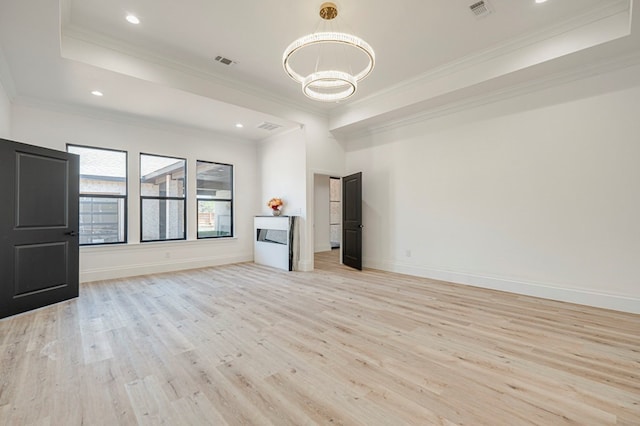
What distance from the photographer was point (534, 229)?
4340 millimetres

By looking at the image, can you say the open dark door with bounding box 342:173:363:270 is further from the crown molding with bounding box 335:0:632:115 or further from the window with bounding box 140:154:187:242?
the window with bounding box 140:154:187:242

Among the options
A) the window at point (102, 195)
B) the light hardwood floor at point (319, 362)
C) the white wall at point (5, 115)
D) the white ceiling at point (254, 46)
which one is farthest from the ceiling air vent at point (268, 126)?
the white wall at point (5, 115)

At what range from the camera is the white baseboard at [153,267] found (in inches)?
209

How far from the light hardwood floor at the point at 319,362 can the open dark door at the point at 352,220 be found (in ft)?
7.50

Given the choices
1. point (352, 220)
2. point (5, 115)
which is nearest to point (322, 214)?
point (352, 220)

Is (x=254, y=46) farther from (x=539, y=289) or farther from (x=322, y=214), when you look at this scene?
(x=322, y=214)

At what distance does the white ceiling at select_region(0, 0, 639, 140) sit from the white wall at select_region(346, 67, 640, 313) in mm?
576

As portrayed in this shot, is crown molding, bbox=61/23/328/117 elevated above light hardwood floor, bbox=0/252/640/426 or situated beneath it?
elevated above

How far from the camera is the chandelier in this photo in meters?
2.95

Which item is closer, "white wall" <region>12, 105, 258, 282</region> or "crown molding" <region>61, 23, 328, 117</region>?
"crown molding" <region>61, 23, 328, 117</region>

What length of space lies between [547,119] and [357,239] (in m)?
3.96

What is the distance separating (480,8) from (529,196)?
109 inches

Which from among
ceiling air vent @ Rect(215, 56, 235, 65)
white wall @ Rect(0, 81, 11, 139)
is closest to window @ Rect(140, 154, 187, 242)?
white wall @ Rect(0, 81, 11, 139)

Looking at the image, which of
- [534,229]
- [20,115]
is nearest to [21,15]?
[20,115]
